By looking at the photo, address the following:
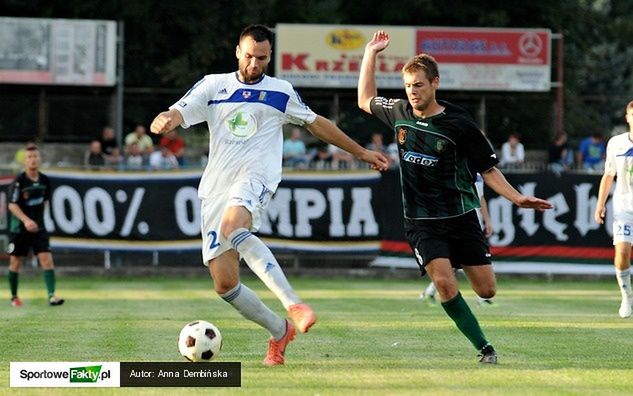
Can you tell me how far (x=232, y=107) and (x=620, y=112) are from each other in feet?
123

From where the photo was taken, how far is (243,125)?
10117 millimetres

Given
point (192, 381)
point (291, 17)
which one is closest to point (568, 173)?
point (291, 17)

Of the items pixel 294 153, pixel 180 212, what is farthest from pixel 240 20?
pixel 180 212

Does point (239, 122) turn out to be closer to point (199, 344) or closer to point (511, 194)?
point (199, 344)

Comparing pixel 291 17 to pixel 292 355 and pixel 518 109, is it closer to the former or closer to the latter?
pixel 518 109

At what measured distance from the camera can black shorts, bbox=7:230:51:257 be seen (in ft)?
61.7

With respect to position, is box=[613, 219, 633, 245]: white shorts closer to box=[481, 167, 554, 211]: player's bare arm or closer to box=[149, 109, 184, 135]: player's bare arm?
box=[481, 167, 554, 211]: player's bare arm

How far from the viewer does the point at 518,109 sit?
35.7 metres

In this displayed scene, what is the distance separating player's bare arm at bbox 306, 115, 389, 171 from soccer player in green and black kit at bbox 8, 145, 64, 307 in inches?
341

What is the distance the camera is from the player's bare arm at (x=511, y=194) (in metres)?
9.95

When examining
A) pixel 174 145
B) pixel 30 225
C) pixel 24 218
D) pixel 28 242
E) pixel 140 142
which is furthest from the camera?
pixel 174 145

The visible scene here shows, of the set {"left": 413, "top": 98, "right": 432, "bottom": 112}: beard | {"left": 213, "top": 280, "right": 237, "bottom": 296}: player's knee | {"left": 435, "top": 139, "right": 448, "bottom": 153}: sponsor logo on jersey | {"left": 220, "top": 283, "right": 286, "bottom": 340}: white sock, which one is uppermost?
{"left": 413, "top": 98, "right": 432, "bottom": 112}: beard

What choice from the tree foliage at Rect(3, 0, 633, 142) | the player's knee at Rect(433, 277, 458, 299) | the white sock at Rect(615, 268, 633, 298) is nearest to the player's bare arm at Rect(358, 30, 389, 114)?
the player's knee at Rect(433, 277, 458, 299)

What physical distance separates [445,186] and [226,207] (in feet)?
5.21
